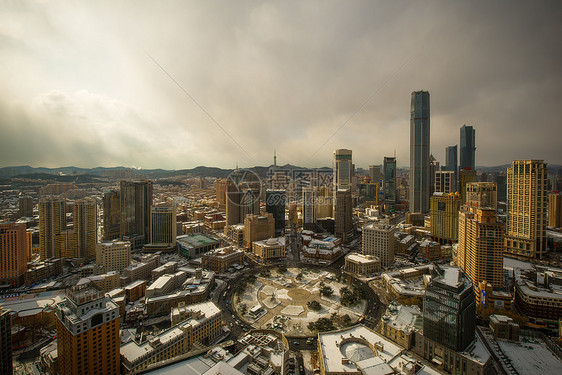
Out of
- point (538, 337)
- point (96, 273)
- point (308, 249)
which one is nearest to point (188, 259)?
point (96, 273)

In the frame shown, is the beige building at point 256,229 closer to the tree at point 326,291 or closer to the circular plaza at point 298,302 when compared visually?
the circular plaza at point 298,302

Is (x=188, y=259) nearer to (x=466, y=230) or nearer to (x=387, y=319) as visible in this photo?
(x=387, y=319)

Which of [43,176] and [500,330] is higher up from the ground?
[43,176]

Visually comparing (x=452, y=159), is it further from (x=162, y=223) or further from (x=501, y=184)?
(x=162, y=223)

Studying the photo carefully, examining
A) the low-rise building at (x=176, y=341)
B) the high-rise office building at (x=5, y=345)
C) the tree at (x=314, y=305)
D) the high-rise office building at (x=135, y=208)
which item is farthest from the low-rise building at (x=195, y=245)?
the high-rise office building at (x=5, y=345)

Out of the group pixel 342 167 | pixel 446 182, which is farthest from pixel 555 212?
pixel 342 167

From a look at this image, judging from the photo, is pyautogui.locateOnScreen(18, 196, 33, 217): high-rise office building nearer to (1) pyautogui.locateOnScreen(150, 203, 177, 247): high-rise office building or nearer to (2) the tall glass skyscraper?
(1) pyautogui.locateOnScreen(150, 203, 177, 247): high-rise office building

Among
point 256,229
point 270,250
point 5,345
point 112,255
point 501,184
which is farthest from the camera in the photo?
point 501,184
